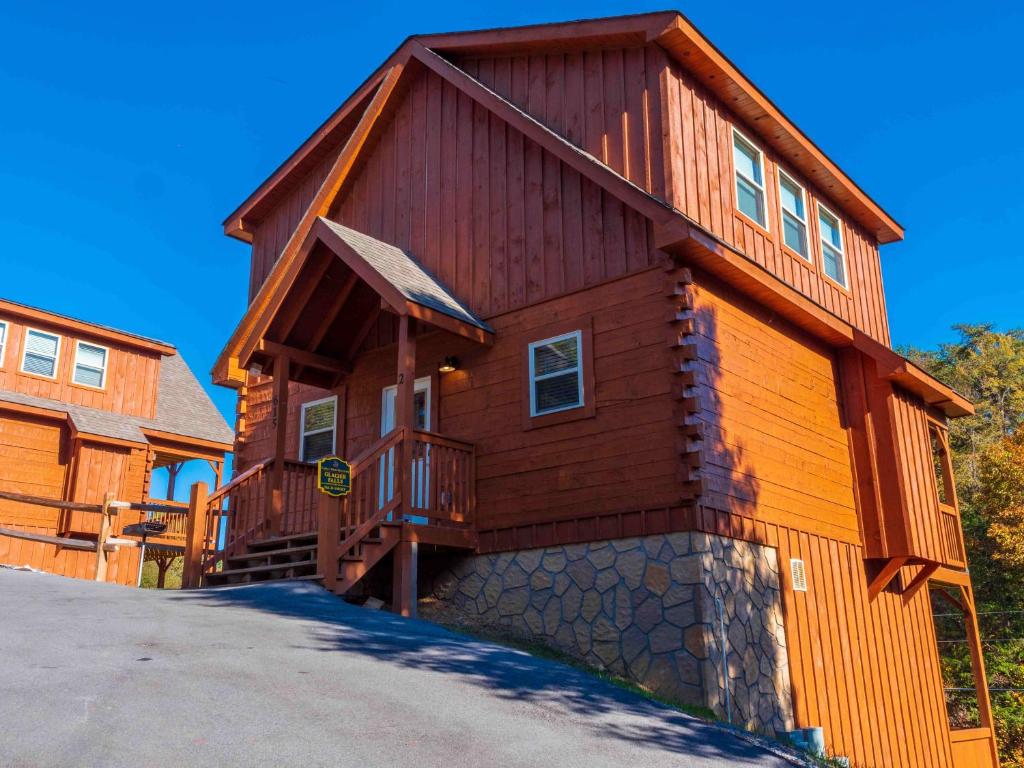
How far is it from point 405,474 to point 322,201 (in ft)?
21.6

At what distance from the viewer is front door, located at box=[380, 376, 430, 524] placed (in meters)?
12.3

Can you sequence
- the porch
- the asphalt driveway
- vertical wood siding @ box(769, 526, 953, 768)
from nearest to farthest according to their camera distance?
the asphalt driveway
the porch
vertical wood siding @ box(769, 526, 953, 768)

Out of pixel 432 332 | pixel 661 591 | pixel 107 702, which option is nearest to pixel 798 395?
pixel 661 591

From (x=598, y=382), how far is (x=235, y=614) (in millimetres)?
4976

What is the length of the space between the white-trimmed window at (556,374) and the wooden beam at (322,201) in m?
4.50

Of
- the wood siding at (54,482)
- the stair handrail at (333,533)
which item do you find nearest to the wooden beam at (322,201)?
the stair handrail at (333,533)

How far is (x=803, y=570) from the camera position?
12602 millimetres

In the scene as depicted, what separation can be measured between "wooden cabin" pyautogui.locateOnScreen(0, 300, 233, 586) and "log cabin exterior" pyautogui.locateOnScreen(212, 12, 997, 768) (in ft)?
32.2

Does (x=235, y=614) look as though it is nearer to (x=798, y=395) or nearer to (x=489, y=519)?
(x=489, y=519)

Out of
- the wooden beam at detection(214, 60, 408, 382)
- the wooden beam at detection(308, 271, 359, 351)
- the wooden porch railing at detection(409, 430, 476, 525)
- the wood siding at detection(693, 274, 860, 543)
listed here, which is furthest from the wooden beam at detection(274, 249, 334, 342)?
the wood siding at detection(693, 274, 860, 543)

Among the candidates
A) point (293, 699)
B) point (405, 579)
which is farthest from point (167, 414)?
point (293, 699)

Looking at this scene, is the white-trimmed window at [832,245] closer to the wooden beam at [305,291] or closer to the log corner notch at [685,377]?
the log corner notch at [685,377]

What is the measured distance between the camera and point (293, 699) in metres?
6.75

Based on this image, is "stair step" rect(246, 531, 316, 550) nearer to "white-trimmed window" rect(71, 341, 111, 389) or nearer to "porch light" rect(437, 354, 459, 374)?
"porch light" rect(437, 354, 459, 374)
